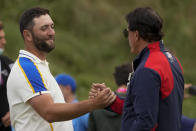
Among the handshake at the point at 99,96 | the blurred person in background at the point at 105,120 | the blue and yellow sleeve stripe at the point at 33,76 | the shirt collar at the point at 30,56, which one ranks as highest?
the shirt collar at the point at 30,56

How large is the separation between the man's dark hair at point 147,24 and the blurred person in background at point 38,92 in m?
0.47

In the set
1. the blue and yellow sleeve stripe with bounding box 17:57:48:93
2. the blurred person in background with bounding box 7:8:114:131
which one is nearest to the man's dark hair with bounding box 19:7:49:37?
the blurred person in background with bounding box 7:8:114:131

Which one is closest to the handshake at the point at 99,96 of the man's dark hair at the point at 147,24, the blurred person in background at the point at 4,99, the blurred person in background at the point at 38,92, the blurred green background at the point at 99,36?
the blurred person in background at the point at 38,92

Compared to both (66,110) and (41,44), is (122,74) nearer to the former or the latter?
(41,44)

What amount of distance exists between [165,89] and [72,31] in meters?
6.39

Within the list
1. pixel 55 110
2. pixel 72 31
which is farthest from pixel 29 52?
pixel 72 31

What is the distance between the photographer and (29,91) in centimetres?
274

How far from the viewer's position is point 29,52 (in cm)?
297

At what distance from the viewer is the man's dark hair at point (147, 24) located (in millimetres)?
2541

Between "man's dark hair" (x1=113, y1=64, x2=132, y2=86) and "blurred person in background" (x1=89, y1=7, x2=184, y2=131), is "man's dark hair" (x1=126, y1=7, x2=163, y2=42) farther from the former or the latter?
"man's dark hair" (x1=113, y1=64, x2=132, y2=86)

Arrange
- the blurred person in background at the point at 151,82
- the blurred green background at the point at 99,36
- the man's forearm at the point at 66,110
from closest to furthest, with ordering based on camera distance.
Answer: the blurred person in background at the point at 151,82 → the man's forearm at the point at 66,110 → the blurred green background at the point at 99,36

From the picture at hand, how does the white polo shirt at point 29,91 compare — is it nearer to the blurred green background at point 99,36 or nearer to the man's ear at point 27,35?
the man's ear at point 27,35

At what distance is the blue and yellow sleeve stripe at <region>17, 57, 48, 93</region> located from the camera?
2740mm

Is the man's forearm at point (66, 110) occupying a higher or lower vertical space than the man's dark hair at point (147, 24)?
lower
